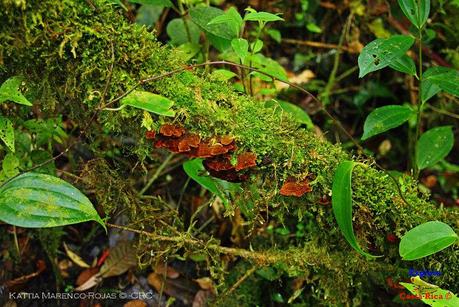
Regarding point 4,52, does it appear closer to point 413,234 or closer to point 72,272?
point 72,272

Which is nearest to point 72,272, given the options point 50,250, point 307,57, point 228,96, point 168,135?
point 50,250

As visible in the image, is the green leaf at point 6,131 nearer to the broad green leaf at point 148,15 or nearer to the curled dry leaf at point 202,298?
the curled dry leaf at point 202,298

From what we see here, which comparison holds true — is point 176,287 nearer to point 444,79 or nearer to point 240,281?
point 240,281

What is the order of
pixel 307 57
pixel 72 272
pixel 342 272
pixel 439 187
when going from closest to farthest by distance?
pixel 342 272, pixel 72 272, pixel 439 187, pixel 307 57

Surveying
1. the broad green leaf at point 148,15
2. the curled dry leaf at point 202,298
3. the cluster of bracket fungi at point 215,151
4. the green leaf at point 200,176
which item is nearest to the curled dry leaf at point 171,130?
the cluster of bracket fungi at point 215,151

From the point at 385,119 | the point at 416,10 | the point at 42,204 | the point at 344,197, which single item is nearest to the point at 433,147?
the point at 385,119

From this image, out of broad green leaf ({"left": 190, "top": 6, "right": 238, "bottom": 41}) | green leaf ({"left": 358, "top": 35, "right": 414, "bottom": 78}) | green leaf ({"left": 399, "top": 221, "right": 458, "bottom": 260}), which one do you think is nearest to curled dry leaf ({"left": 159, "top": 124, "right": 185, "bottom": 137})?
broad green leaf ({"left": 190, "top": 6, "right": 238, "bottom": 41})
